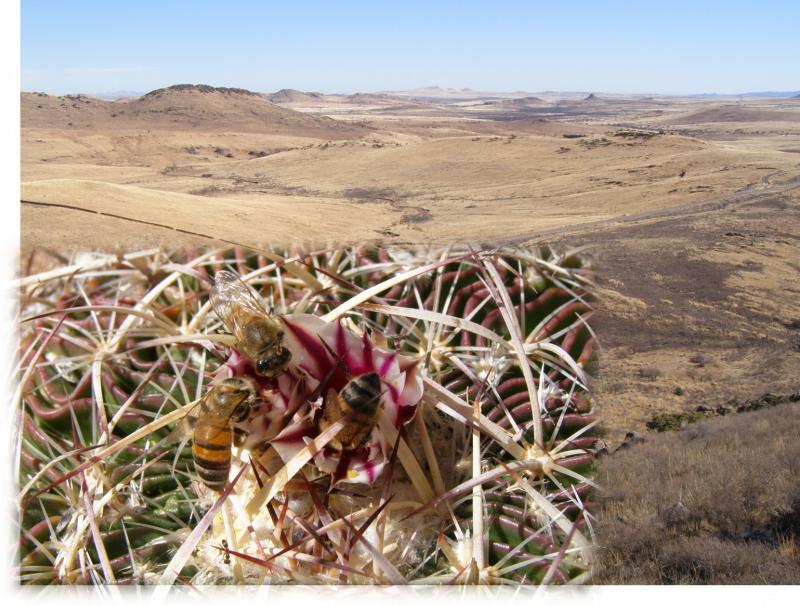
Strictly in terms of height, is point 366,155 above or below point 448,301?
above

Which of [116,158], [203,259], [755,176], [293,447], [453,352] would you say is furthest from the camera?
[116,158]

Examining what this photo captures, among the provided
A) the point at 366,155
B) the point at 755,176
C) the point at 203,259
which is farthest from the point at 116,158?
the point at 203,259

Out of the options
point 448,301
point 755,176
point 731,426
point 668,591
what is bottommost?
point 668,591

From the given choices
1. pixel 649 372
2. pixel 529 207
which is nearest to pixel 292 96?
pixel 529 207

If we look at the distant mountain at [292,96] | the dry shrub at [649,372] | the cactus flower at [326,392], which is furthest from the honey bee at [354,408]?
the distant mountain at [292,96]

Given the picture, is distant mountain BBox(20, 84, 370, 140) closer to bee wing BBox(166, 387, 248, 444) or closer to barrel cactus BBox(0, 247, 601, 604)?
barrel cactus BBox(0, 247, 601, 604)

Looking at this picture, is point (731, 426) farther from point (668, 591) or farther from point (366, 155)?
point (366, 155)

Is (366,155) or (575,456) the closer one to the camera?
(575,456)

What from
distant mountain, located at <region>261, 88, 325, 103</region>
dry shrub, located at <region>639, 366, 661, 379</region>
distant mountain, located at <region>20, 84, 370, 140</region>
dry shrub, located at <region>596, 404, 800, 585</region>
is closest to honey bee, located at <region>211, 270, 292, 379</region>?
dry shrub, located at <region>596, 404, 800, 585</region>
